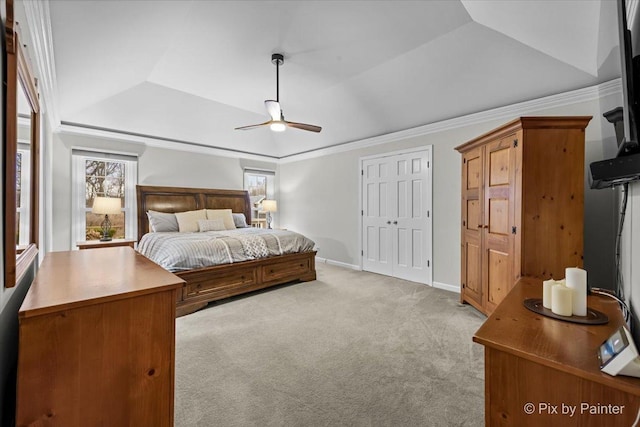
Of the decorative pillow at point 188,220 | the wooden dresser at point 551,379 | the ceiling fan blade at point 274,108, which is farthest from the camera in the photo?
the decorative pillow at point 188,220

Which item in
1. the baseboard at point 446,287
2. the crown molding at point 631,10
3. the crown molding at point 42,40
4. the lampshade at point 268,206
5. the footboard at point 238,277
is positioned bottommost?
the baseboard at point 446,287

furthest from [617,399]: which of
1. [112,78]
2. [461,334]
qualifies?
[112,78]

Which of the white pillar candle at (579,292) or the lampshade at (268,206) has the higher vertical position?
the lampshade at (268,206)

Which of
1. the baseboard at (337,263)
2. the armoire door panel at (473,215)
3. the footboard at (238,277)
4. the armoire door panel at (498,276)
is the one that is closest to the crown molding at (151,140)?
the baseboard at (337,263)

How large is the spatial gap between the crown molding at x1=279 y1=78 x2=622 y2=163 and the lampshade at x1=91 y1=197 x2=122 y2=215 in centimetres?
390

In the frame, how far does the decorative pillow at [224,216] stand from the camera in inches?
205

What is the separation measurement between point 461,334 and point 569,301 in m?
1.64

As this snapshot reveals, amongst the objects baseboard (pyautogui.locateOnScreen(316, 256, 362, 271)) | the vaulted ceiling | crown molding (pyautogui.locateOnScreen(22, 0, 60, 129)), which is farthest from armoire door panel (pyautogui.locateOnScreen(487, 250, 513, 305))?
crown molding (pyautogui.locateOnScreen(22, 0, 60, 129))

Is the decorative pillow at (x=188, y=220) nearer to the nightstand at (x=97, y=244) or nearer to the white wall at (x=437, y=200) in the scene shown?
the nightstand at (x=97, y=244)

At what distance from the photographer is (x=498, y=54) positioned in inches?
116

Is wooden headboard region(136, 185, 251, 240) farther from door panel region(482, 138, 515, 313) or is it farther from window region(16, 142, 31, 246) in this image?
door panel region(482, 138, 515, 313)

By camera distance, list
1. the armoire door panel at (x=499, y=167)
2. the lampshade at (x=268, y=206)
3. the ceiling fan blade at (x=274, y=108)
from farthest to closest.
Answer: the lampshade at (x=268, y=206)
the ceiling fan blade at (x=274, y=108)
the armoire door panel at (x=499, y=167)

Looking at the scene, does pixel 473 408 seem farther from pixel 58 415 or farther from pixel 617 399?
pixel 58 415

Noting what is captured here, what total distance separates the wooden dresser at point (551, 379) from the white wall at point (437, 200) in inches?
92.7
